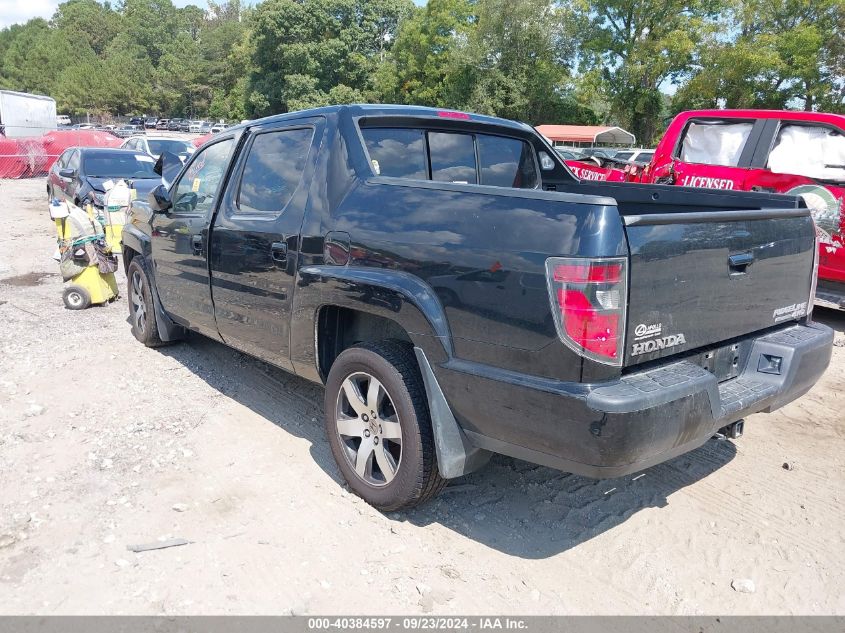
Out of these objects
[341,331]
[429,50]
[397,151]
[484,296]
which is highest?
[429,50]

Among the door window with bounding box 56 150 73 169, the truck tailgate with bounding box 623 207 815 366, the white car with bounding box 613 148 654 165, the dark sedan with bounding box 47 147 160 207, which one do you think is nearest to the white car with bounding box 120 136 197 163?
the door window with bounding box 56 150 73 169

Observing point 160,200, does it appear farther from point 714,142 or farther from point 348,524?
point 714,142

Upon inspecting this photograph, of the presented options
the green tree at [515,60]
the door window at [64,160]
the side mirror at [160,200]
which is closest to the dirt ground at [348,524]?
the side mirror at [160,200]

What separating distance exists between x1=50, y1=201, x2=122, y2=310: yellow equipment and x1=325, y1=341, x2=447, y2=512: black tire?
16.5 ft

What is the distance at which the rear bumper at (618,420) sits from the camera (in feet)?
8.23

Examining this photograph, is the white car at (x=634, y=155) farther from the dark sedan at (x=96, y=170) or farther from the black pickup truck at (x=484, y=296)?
the black pickup truck at (x=484, y=296)

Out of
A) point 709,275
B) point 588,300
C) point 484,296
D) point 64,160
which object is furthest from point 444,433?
point 64,160

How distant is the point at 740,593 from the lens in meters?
2.86

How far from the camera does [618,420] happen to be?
97.6 inches

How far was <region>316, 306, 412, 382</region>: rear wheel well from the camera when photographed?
3557mm

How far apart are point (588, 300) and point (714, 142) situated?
6.44 meters

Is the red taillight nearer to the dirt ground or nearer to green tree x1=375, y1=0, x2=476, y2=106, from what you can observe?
the dirt ground

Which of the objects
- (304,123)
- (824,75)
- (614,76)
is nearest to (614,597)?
(304,123)

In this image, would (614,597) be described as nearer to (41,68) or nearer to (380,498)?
(380,498)
